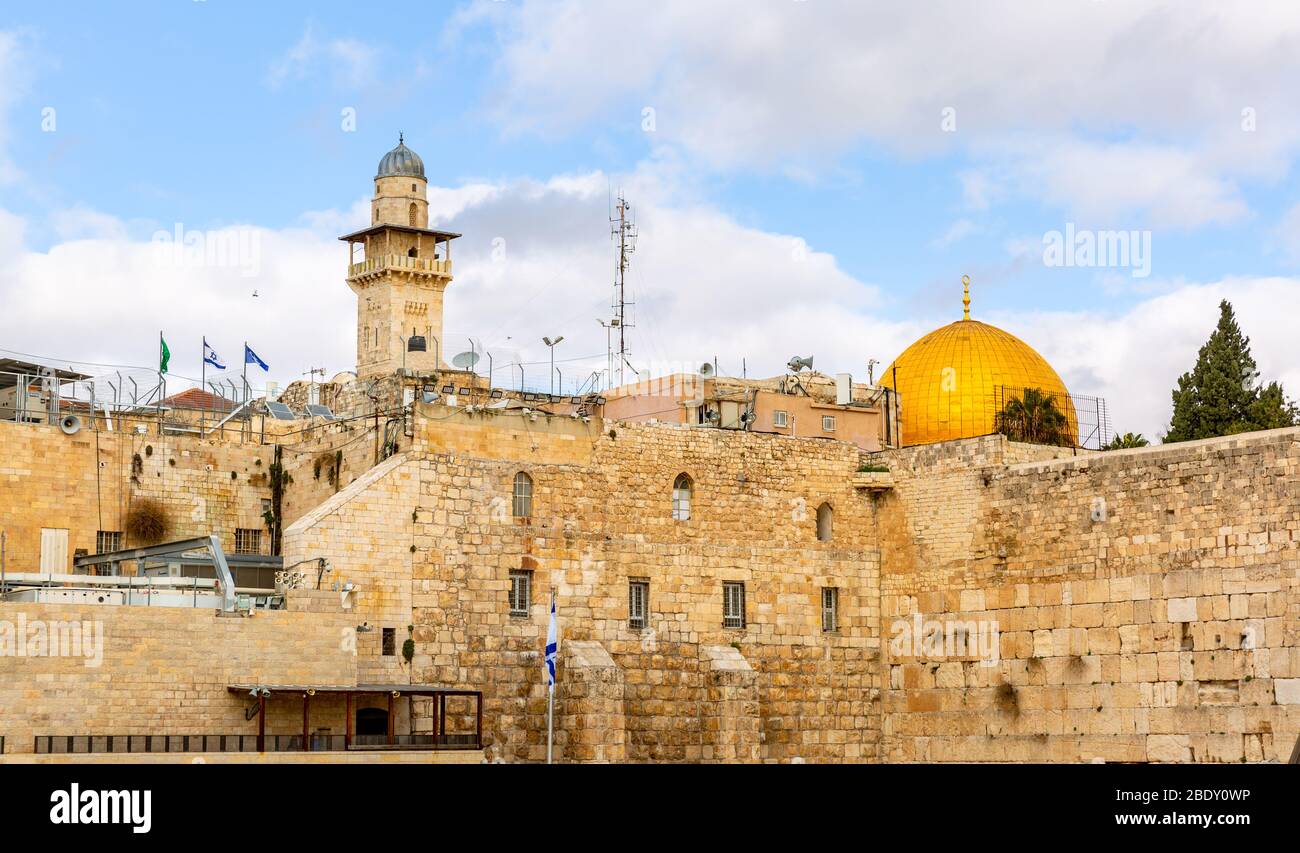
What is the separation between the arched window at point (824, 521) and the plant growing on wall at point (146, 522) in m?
12.1

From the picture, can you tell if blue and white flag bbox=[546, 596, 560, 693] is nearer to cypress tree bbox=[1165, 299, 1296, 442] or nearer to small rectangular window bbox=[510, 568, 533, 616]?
small rectangular window bbox=[510, 568, 533, 616]

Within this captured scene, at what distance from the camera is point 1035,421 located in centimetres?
3762

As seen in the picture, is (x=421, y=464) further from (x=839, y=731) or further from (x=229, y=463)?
(x=839, y=731)

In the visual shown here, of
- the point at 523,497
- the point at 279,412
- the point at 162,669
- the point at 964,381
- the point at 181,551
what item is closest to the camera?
the point at 162,669

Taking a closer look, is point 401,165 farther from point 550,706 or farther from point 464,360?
point 550,706

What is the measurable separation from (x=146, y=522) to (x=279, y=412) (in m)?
6.80

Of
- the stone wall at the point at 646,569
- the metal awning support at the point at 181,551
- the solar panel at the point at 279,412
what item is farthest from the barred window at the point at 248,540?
the stone wall at the point at 646,569

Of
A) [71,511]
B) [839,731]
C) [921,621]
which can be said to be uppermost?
[71,511]

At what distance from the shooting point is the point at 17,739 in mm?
24359

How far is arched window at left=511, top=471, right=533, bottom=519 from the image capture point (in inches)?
1217
